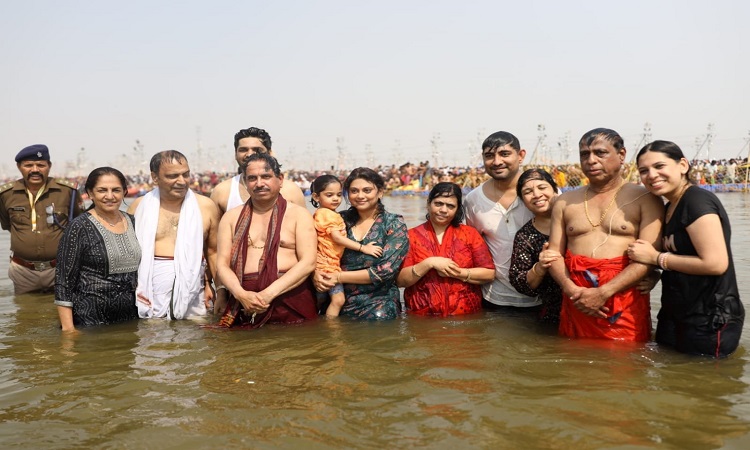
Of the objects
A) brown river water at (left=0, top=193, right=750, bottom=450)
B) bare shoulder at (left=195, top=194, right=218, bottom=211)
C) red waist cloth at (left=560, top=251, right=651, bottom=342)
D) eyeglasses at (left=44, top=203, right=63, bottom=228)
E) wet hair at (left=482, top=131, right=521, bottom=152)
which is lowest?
brown river water at (left=0, top=193, right=750, bottom=450)

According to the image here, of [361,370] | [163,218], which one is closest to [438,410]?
[361,370]

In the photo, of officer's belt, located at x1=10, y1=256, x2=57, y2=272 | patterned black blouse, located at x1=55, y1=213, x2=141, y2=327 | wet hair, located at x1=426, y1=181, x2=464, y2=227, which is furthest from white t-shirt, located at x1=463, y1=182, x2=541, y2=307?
officer's belt, located at x1=10, y1=256, x2=57, y2=272

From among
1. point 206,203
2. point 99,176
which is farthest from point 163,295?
point 99,176

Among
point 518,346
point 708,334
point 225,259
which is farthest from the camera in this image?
point 225,259

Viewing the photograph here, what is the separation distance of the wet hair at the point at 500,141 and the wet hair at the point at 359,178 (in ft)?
3.10

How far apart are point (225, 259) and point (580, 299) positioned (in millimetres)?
2751

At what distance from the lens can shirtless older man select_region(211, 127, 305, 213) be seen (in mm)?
5504

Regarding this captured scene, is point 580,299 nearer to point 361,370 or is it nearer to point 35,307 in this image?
point 361,370

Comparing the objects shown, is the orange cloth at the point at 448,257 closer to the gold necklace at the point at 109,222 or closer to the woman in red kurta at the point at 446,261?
the woman in red kurta at the point at 446,261

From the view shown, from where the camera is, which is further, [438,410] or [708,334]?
[708,334]

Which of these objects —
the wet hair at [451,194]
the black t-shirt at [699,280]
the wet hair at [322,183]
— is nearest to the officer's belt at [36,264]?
the wet hair at [322,183]

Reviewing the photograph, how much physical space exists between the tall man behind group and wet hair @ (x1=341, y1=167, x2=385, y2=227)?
879 millimetres

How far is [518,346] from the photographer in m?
4.55

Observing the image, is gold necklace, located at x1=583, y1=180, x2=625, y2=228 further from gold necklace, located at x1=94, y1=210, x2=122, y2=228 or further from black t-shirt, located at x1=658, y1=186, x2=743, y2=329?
gold necklace, located at x1=94, y1=210, x2=122, y2=228
